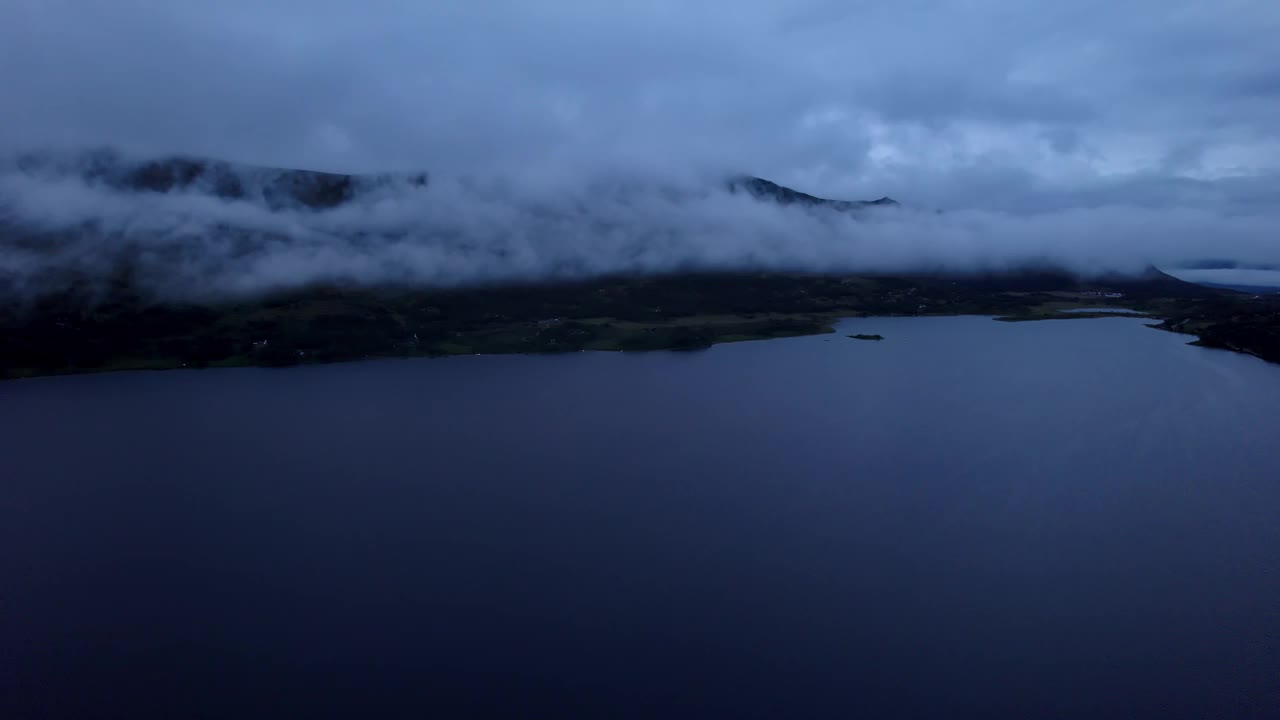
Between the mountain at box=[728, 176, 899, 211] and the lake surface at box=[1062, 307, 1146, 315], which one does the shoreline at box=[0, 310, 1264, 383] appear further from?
the mountain at box=[728, 176, 899, 211]

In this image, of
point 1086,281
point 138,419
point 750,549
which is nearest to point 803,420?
point 750,549

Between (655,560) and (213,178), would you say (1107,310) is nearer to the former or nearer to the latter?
(655,560)

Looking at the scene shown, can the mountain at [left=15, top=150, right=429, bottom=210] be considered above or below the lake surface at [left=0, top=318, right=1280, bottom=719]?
above

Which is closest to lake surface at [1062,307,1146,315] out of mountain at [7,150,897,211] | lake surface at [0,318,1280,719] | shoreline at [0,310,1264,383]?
shoreline at [0,310,1264,383]

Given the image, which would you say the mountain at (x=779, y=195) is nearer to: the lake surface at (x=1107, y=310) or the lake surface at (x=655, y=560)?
the lake surface at (x=1107, y=310)

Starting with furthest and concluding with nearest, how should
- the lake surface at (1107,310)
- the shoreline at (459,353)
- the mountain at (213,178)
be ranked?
the mountain at (213,178), the lake surface at (1107,310), the shoreline at (459,353)

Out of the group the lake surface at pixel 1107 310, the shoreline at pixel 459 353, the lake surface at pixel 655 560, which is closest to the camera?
the lake surface at pixel 655 560

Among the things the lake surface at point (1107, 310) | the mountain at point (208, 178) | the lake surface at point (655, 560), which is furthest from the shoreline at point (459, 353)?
the mountain at point (208, 178)

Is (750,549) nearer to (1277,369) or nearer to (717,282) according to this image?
(1277,369)
